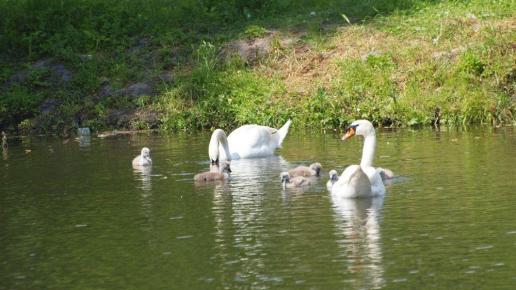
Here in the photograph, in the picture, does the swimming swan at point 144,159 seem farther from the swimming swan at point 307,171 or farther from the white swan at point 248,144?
the swimming swan at point 307,171

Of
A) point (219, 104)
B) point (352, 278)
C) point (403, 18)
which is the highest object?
point (403, 18)

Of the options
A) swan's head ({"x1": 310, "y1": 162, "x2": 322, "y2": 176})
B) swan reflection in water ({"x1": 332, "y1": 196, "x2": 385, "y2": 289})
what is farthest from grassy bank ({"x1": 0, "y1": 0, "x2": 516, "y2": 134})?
swan reflection in water ({"x1": 332, "y1": 196, "x2": 385, "y2": 289})

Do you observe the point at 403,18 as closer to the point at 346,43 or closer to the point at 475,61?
the point at 346,43

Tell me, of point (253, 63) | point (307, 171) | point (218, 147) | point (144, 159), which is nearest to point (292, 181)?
point (307, 171)

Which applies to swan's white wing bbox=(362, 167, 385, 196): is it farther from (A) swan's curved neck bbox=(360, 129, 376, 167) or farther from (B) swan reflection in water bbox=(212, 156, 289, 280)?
(B) swan reflection in water bbox=(212, 156, 289, 280)

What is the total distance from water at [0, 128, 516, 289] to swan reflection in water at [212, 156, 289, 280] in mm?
23

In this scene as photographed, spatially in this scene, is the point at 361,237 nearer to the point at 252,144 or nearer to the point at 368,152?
the point at 368,152

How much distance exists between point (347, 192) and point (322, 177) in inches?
90.5

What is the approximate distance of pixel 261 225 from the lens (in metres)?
13.6

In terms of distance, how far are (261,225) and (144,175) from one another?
5170mm

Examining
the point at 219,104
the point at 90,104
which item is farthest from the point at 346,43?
the point at 90,104

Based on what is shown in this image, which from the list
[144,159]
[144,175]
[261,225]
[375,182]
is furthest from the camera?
[144,159]

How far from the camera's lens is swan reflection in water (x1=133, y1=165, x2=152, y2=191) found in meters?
17.2

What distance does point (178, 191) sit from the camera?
651 inches
